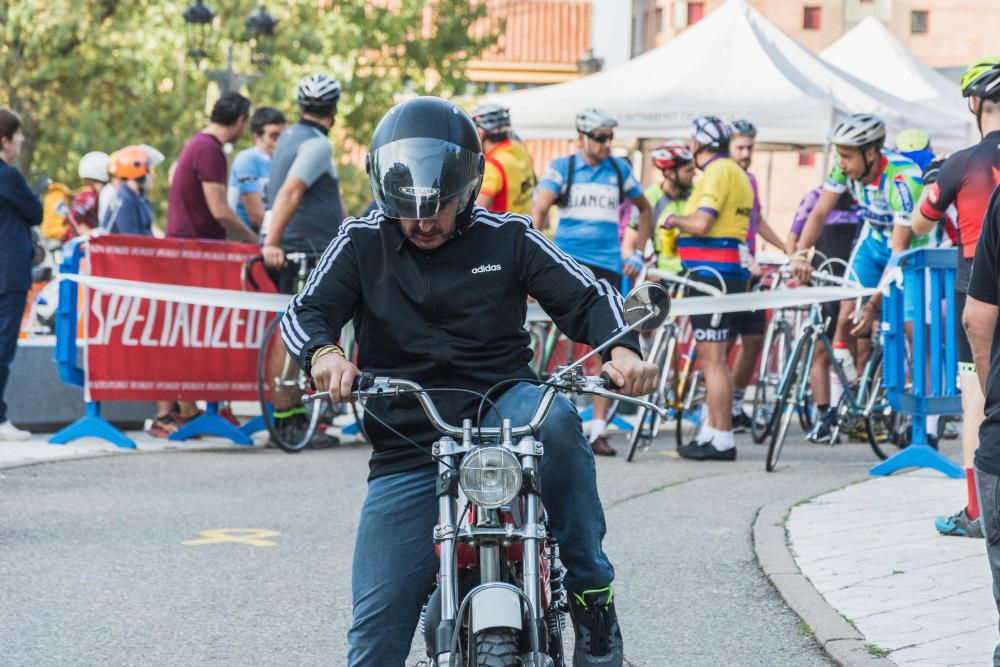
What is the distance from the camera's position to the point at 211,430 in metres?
11.4

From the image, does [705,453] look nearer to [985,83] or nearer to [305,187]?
[305,187]

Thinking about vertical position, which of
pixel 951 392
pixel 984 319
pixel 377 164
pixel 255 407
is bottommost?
pixel 255 407

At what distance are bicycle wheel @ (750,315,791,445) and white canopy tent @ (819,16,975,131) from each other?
32.3 ft

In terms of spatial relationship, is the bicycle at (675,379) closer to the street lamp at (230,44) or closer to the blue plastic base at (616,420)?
the blue plastic base at (616,420)

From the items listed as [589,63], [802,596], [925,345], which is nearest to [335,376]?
[802,596]

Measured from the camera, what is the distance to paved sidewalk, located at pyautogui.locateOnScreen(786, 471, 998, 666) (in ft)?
17.9

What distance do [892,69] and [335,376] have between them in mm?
20627

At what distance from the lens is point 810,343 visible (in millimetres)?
10570

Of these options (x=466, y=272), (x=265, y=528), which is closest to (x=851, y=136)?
(x=265, y=528)

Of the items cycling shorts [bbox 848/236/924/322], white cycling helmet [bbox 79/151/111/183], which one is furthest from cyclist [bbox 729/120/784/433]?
white cycling helmet [bbox 79/151/111/183]

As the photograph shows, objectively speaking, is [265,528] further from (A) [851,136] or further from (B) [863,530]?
(A) [851,136]

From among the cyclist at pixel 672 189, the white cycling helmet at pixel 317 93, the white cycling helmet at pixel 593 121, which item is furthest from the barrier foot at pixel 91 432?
the cyclist at pixel 672 189

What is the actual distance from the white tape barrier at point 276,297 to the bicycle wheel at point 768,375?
2.93 feet

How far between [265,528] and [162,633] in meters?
2.17
